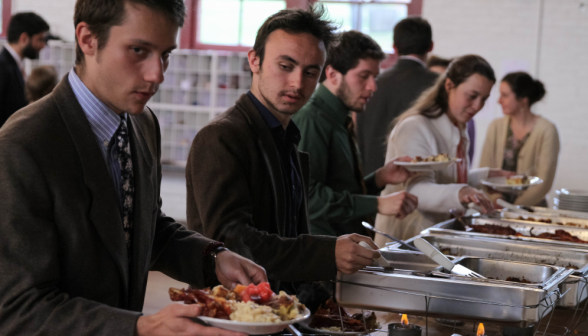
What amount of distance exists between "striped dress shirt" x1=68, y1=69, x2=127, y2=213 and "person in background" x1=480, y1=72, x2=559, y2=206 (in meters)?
3.35

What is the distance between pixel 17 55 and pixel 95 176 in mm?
4204

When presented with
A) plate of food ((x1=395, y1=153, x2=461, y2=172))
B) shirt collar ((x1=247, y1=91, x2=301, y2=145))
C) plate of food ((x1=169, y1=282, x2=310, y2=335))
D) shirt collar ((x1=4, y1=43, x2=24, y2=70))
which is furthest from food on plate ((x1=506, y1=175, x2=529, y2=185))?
shirt collar ((x1=4, y1=43, x2=24, y2=70))

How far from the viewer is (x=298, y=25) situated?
72.0 inches

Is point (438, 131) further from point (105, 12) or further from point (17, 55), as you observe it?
point (17, 55)

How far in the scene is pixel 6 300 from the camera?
1.03 m

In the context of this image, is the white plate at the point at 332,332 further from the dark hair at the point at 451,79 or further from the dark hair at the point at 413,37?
the dark hair at the point at 413,37

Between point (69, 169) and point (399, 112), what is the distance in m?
2.96

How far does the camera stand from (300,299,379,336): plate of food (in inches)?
61.1

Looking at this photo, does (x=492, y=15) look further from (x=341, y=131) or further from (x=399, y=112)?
(x=341, y=131)

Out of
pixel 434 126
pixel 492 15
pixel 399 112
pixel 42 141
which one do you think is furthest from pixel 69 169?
pixel 492 15

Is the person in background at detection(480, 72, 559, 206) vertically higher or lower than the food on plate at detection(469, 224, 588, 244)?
higher

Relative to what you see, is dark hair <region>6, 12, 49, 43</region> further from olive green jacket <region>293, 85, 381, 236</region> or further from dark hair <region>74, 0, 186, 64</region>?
dark hair <region>74, 0, 186, 64</region>

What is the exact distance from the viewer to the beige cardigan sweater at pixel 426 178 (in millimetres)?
2766

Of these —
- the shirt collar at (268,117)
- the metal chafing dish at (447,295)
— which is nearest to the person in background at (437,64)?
the shirt collar at (268,117)
